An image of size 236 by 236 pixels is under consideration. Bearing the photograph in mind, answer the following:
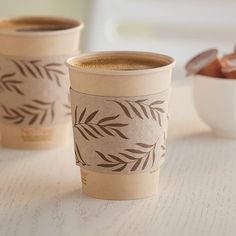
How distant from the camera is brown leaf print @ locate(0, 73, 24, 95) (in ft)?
3.80

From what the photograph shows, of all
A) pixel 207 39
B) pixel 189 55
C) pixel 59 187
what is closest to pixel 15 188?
pixel 59 187

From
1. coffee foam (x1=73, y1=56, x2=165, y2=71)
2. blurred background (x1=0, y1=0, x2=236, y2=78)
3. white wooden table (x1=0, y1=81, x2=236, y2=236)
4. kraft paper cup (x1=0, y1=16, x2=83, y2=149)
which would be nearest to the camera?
white wooden table (x1=0, y1=81, x2=236, y2=236)

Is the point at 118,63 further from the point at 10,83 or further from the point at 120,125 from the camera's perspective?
the point at 10,83

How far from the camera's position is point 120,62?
3.36 feet

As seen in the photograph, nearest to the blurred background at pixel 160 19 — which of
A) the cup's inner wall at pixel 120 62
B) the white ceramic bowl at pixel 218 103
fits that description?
the white ceramic bowl at pixel 218 103

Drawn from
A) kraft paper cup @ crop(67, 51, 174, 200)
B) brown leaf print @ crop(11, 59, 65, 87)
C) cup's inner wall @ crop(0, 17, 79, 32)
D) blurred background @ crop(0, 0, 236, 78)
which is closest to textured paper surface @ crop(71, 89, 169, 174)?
kraft paper cup @ crop(67, 51, 174, 200)

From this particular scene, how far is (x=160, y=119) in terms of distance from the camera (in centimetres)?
97

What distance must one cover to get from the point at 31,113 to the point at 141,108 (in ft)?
0.91

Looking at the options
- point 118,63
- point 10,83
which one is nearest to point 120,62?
point 118,63

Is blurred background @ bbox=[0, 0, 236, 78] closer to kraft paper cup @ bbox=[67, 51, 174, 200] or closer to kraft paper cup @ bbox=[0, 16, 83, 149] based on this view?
kraft paper cup @ bbox=[0, 16, 83, 149]

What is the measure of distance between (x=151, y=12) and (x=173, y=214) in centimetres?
91

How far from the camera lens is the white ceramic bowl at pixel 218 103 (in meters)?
1.22

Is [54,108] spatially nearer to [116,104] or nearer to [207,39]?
[116,104]

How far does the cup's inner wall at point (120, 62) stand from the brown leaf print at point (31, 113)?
18 centimetres
